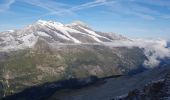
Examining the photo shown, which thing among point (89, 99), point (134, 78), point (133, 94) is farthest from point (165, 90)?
point (134, 78)

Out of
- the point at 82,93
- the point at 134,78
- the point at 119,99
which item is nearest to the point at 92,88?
the point at 82,93

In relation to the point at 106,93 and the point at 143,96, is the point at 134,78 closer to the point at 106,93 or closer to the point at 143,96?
the point at 106,93

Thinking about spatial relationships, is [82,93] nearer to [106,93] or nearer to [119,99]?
[106,93]

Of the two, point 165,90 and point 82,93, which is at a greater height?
point 165,90

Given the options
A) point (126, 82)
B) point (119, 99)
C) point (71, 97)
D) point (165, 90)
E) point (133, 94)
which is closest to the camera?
point (165, 90)

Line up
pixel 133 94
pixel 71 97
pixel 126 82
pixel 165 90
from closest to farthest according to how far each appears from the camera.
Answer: pixel 165 90, pixel 133 94, pixel 71 97, pixel 126 82

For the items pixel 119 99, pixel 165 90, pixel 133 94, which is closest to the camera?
pixel 165 90

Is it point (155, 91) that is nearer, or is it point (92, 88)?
point (155, 91)

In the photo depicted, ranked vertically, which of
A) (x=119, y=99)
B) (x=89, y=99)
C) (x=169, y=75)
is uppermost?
(x=169, y=75)

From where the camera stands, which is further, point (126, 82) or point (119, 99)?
point (126, 82)
